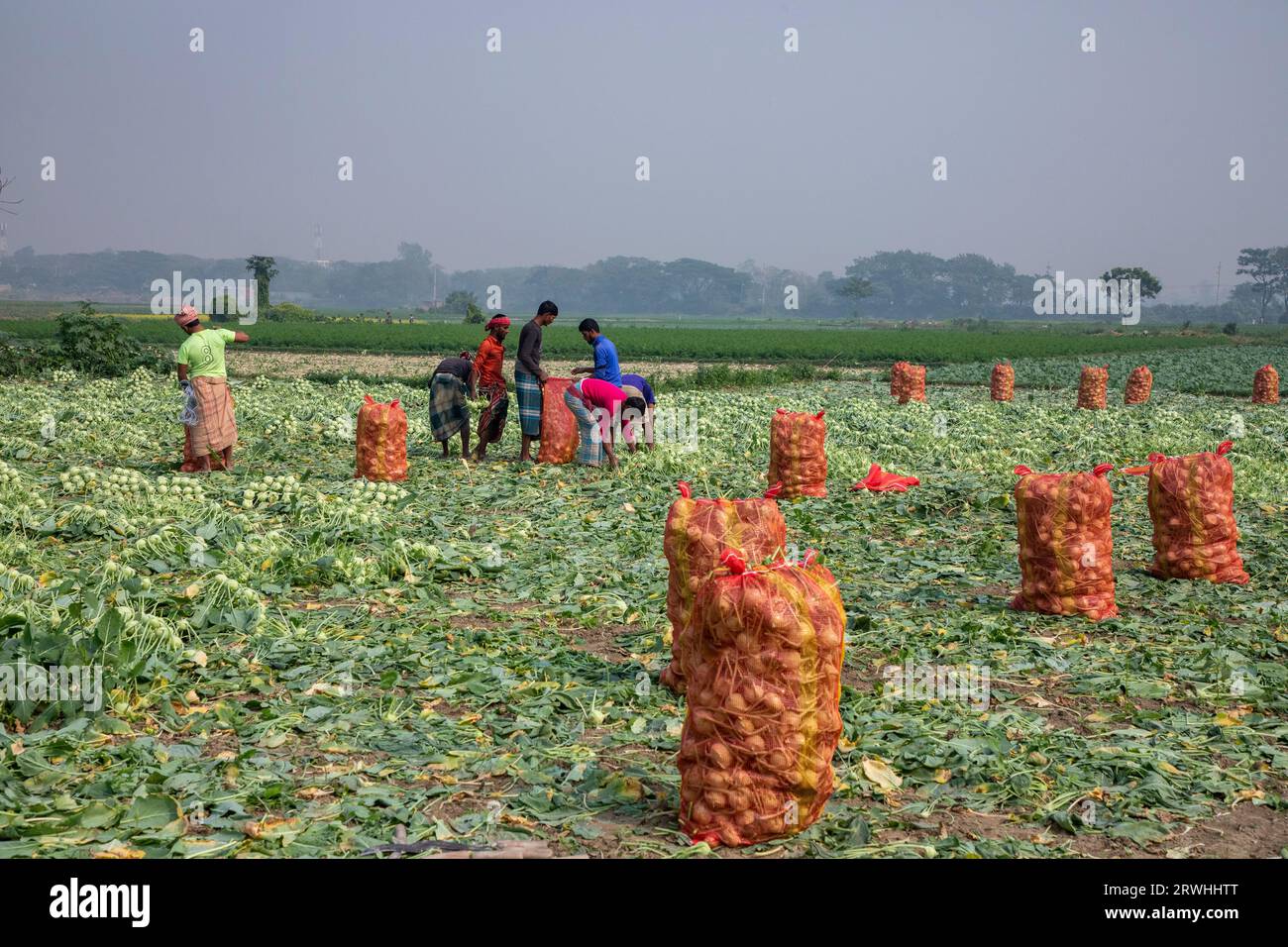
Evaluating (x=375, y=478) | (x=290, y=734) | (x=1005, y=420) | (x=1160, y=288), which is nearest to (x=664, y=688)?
(x=290, y=734)

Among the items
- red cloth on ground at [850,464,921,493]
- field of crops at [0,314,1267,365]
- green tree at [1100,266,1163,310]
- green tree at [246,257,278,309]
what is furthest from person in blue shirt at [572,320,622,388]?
green tree at [1100,266,1163,310]

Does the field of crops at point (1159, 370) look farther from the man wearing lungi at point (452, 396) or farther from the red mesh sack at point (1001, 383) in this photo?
the man wearing lungi at point (452, 396)

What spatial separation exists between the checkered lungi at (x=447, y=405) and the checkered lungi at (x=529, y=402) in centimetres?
75

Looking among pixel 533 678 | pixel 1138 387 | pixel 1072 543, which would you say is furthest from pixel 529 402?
pixel 1138 387

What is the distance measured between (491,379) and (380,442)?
5.84 ft

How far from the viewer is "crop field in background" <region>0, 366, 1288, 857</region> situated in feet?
15.0

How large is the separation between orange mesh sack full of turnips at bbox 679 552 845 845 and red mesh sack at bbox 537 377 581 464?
9704mm

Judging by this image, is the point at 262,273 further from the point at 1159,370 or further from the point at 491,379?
the point at 491,379

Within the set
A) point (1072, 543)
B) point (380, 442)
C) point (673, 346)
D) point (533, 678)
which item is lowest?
point (533, 678)

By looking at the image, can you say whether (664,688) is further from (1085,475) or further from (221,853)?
(1085,475)

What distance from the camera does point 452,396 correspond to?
14.0 metres

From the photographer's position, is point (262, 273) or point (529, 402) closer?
point (529, 402)

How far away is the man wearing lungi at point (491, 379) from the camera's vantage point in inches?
539

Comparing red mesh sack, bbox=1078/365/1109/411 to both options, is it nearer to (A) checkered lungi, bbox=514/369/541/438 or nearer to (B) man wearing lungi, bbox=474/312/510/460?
(A) checkered lungi, bbox=514/369/541/438
